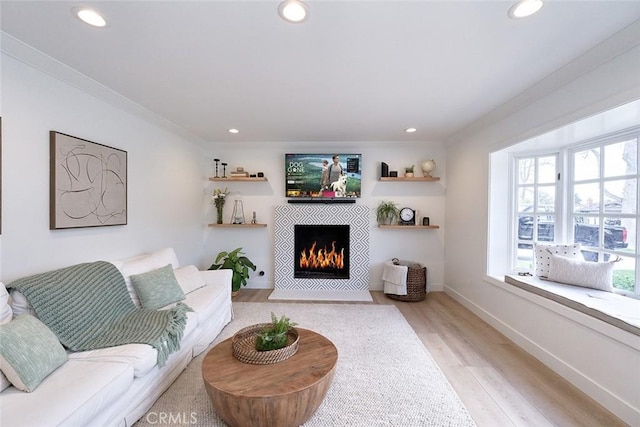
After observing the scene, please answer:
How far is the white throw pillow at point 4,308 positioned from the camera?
1.49m

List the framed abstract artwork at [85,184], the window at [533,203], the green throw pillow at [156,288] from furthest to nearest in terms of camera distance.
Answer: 1. the window at [533,203]
2. the green throw pillow at [156,288]
3. the framed abstract artwork at [85,184]

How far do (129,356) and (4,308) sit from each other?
75 centimetres

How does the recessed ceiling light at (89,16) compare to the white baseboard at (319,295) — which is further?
the white baseboard at (319,295)

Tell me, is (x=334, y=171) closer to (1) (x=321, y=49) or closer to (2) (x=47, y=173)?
(1) (x=321, y=49)

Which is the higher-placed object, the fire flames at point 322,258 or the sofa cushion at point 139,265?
the sofa cushion at point 139,265

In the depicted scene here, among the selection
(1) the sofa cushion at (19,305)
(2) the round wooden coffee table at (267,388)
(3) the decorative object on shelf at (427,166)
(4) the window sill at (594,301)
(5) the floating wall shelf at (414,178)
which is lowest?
(2) the round wooden coffee table at (267,388)

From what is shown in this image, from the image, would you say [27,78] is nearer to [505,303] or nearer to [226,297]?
[226,297]

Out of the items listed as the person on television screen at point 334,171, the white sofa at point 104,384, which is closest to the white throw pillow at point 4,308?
the white sofa at point 104,384

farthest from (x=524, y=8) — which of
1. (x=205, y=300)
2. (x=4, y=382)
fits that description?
(x=4, y=382)

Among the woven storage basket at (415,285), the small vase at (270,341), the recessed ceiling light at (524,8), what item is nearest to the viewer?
the recessed ceiling light at (524,8)

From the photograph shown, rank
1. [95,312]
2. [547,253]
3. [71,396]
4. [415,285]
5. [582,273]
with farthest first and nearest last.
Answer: [415,285] < [547,253] < [582,273] < [95,312] < [71,396]

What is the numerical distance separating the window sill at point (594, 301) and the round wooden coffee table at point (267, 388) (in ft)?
6.07

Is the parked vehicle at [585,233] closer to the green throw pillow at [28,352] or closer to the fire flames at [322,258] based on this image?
the fire flames at [322,258]

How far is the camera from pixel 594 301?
198 cm
